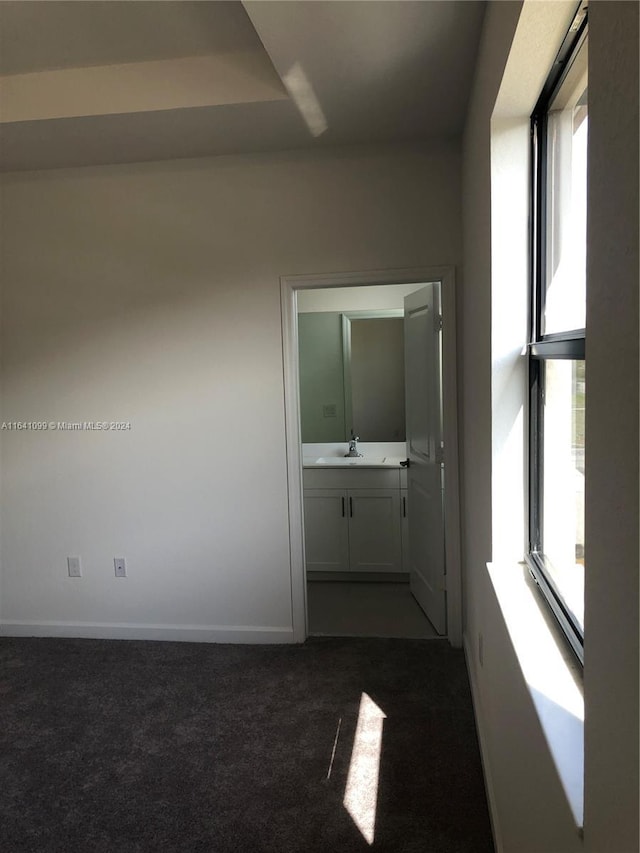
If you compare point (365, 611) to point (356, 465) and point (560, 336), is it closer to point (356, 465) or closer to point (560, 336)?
point (356, 465)

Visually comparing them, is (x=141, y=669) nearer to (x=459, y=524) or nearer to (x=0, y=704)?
(x=0, y=704)

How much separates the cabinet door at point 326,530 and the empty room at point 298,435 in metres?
0.02

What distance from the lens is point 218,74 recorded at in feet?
8.11

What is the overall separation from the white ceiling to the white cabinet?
7.10 feet

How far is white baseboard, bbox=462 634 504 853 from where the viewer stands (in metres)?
1.80

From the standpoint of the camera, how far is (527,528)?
1867mm

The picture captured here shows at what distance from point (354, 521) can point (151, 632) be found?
153 centimetres

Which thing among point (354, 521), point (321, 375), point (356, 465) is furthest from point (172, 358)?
point (354, 521)

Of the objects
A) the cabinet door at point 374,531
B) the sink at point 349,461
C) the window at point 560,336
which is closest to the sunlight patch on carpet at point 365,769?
the window at point 560,336

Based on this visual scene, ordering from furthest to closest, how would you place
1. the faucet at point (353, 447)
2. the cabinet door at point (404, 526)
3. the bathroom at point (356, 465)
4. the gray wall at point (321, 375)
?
1. the gray wall at point (321, 375)
2. the faucet at point (353, 447)
3. the cabinet door at point (404, 526)
4. the bathroom at point (356, 465)

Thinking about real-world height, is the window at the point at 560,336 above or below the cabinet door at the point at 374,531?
above

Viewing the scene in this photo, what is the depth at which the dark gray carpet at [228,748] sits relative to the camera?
193 centimetres

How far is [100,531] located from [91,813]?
1.63 m

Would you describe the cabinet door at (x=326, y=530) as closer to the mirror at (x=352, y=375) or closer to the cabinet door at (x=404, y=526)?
the cabinet door at (x=404, y=526)
